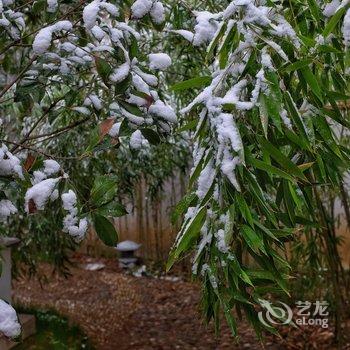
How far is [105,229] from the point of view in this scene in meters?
1.22

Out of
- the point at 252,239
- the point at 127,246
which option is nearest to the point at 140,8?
the point at 252,239

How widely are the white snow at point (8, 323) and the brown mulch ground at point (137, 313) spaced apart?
2.67 metres

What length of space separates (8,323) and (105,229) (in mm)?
287

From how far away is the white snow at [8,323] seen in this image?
105 cm

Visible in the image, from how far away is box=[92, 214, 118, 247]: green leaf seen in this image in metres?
1.21

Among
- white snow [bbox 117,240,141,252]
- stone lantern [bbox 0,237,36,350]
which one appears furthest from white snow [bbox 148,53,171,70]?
white snow [bbox 117,240,141,252]

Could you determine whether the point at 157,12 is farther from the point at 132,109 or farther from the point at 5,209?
the point at 5,209

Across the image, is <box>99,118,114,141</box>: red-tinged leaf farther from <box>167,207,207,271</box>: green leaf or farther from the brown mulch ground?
the brown mulch ground

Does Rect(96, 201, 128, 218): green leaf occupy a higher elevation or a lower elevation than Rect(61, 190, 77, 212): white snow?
lower

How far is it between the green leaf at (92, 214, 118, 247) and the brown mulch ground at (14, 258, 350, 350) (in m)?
2.54

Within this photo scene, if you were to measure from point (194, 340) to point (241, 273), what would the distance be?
11.2 feet

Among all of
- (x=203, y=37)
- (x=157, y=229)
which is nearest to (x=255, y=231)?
(x=203, y=37)

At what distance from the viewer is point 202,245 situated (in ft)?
3.07

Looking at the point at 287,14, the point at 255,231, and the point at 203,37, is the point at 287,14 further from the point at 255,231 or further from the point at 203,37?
the point at 255,231
